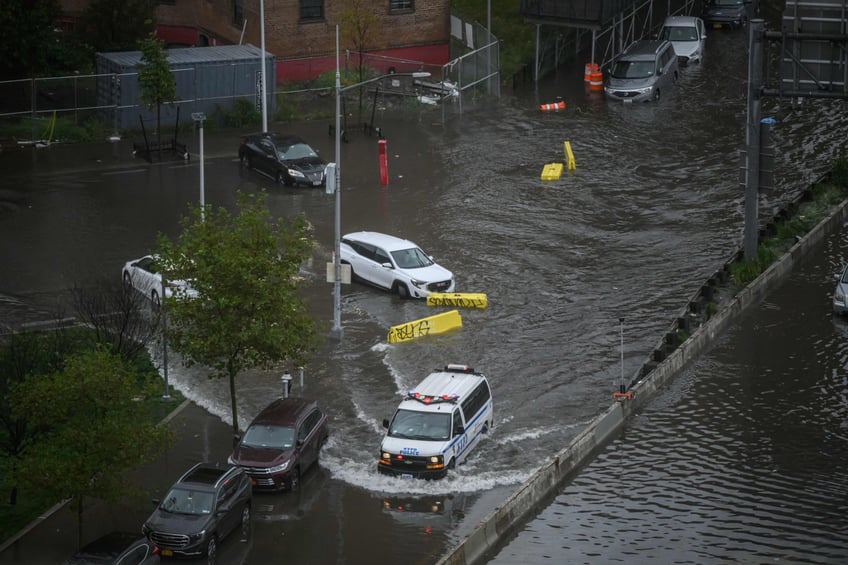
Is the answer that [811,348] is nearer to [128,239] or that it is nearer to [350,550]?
[350,550]

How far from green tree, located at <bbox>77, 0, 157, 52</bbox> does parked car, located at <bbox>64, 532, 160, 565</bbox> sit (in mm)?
36493

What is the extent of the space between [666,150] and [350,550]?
1161 inches

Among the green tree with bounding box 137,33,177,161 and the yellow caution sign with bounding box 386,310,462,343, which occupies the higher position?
the green tree with bounding box 137,33,177,161

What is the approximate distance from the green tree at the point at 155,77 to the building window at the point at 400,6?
545 inches

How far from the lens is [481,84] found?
56.6m

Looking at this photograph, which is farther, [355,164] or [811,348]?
[355,164]

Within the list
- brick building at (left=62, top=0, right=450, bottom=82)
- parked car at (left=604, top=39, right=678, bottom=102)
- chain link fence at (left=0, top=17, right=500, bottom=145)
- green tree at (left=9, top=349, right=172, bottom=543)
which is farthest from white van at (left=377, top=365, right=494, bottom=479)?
brick building at (left=62, top=0, right=450, bottom=82)

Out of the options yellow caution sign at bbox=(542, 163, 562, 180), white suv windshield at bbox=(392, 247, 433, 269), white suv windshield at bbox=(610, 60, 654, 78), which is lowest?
white suv windshield at bbox=(392, 247, 433, 269)

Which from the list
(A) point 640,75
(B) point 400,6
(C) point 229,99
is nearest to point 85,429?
(C) point 229,99

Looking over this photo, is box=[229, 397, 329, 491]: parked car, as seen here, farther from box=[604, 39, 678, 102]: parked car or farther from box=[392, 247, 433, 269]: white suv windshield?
box=[604, 39, 678, 102]: parked car

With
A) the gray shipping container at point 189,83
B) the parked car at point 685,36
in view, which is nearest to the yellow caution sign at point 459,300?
the gray shipping container at point 189,83

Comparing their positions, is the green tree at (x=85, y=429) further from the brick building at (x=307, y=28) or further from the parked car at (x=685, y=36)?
the parked car at (x=685, y=36)

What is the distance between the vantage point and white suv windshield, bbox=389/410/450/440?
25.5 meters

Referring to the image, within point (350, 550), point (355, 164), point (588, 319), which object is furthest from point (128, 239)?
point (350, 550)
